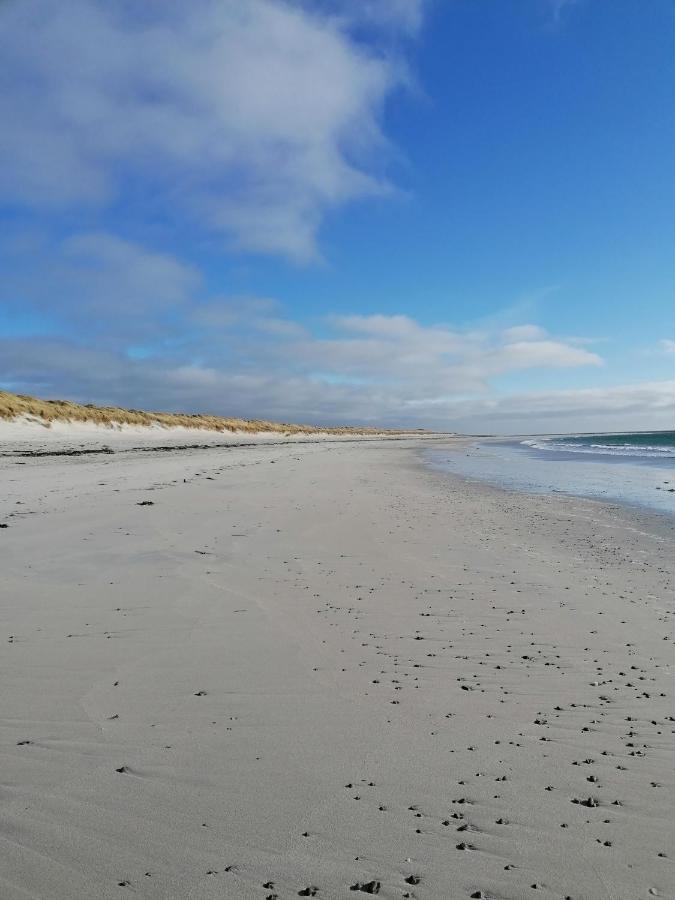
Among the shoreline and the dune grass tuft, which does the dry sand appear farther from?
the dune grass tuft

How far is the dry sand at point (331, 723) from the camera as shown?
262 centimetres

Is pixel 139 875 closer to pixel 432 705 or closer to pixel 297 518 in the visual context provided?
pixel 432 705

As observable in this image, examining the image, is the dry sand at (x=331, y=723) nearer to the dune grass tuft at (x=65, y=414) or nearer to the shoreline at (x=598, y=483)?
the shoreline at (x=598, y=483)

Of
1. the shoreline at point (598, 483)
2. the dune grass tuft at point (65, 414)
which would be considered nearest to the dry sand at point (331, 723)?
the shoreline at point (598, 483)

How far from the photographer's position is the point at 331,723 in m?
3.85

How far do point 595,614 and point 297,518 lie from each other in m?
6.55

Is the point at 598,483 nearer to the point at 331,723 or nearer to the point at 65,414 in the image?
the point at 331,723

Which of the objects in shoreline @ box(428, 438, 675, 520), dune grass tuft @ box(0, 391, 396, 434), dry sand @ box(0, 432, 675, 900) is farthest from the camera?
dune grass tuft @ box(0, 391, 396, 434)

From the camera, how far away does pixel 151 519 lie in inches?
423

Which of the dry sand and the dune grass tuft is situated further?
the dune grass tuft

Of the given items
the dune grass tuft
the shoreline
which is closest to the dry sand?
the shoreline

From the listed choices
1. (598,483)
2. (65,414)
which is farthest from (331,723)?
(65,414)

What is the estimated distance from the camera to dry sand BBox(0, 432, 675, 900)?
2615 millimetres

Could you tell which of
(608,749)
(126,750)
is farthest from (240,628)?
(608,749)
